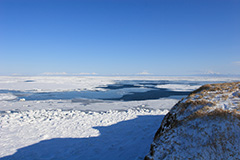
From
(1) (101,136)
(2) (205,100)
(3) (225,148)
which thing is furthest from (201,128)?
(1) (101,136)

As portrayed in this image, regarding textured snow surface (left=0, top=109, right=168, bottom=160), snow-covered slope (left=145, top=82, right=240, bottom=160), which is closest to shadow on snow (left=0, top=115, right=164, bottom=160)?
textured snow surface (left=0, top=109, right=168, bottom=160)

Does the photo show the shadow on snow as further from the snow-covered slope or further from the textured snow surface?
the snow-covered slope

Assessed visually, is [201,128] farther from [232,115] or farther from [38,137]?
[38,137]

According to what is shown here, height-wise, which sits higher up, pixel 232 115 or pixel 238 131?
pixel 232 115

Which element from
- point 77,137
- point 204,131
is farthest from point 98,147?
point 204,131

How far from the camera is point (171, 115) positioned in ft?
11.4

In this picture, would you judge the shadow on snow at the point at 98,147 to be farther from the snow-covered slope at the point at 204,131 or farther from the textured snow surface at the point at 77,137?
the snow-covered slope at the point at 204,131

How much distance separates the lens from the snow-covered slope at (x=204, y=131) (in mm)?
2396

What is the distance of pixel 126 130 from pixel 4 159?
12.4 feet

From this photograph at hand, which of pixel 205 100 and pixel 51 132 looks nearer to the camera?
pixel 205 100

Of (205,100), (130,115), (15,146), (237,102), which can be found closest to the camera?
(237,102)

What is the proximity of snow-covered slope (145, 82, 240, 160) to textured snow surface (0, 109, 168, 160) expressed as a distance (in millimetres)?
1532

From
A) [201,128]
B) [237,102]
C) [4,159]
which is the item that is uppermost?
[237,102]

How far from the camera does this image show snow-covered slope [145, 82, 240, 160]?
2.40 metres
